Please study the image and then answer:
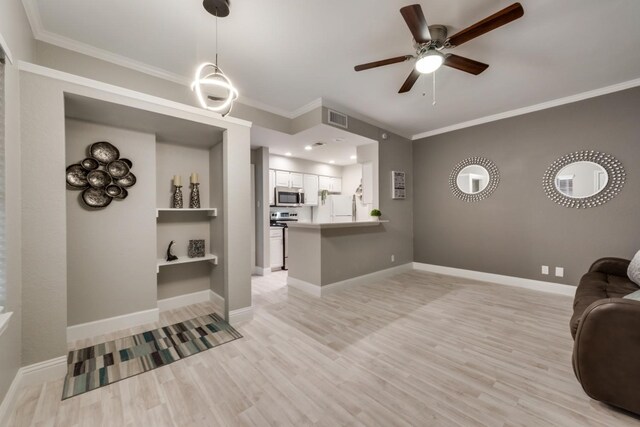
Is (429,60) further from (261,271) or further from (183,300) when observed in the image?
(261,271)

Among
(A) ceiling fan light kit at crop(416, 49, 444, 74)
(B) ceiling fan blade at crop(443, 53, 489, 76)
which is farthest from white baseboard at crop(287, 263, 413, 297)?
(B) ceiling fan blade at crop(443, 53, 489, 76)

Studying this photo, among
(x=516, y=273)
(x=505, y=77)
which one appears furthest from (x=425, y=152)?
(x=516, y=273)

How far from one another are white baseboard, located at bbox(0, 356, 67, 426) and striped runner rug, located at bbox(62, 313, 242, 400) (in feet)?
0.29

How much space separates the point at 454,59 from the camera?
217 cm

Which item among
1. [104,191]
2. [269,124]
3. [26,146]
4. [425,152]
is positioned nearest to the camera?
[26,146]

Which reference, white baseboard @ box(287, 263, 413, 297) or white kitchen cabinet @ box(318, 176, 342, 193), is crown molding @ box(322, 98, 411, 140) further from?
white baseboard @ box(287, 263, 413, 297)

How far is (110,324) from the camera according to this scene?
2549 mm

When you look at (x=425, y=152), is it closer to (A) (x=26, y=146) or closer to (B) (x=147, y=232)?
(B) (x=147, y=232)

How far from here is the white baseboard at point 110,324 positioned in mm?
2393

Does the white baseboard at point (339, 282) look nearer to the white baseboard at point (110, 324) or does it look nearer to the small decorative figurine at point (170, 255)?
the small decorative figurine at point (170, 255)

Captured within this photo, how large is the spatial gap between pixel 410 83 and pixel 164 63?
8.28ft

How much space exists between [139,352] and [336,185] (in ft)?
17.1

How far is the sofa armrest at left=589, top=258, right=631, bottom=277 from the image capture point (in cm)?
261

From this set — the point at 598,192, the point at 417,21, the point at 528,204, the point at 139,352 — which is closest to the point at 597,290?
the point at 598,192
